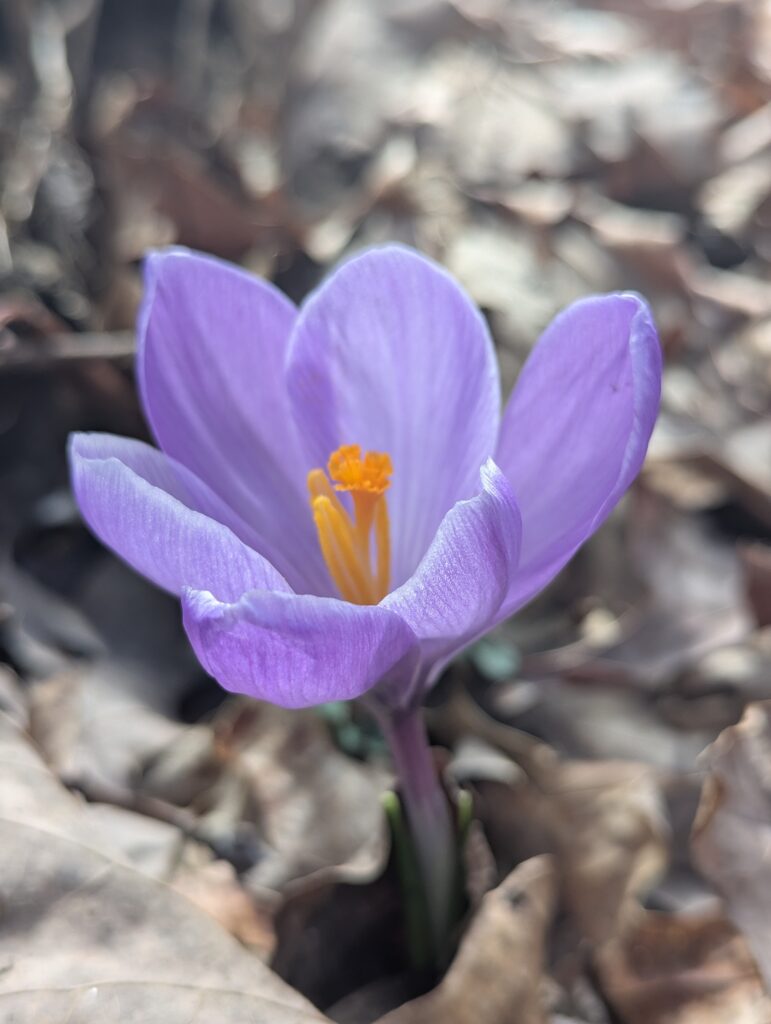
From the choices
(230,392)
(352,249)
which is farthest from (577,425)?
(352,249)

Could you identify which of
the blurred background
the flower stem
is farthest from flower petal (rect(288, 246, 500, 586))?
the blurred background

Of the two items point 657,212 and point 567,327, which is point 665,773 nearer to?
point 567,327

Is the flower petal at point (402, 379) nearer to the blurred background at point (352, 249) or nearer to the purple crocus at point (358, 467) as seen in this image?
the purple crocus at point (358, 467)

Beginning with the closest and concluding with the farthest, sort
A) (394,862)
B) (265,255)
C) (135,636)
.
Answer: (394,862), (135,636), (265,255)

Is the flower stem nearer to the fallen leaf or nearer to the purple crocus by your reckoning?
the purple crocus

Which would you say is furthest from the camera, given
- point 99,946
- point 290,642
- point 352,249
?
point 352,249

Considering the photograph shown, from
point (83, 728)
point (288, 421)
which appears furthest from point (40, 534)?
point (288, 421)

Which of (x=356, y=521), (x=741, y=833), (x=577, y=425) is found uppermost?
(x=577, y=425)

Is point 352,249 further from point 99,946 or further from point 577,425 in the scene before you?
point 99,946
